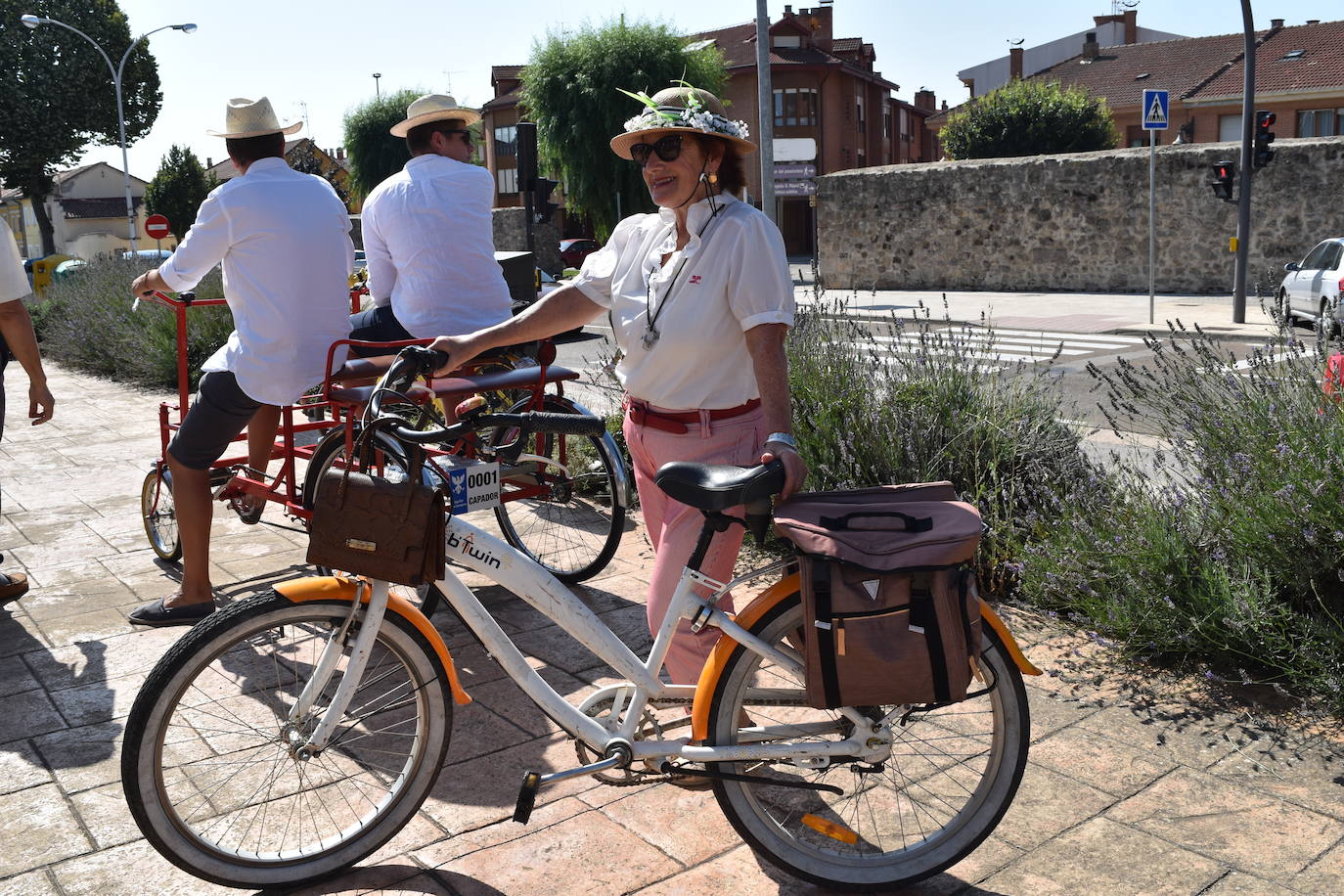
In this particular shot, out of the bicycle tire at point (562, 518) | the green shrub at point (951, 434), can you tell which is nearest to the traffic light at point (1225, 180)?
the green shrub at point (951, 434)

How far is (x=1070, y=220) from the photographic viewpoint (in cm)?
2589

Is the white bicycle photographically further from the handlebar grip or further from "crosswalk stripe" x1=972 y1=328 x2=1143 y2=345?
"crosswalk stripe" x1=972 y1=328 x2=1143 y2=345

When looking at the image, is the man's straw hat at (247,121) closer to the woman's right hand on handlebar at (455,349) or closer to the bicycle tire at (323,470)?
the bicycle tire at (323,470)

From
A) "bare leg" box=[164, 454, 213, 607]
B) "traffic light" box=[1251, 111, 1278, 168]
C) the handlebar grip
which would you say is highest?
"traffic light" box=[1251, 111, 1278, 168]

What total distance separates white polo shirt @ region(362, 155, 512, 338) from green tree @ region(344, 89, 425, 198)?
205 feet

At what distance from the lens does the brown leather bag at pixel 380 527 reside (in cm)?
262

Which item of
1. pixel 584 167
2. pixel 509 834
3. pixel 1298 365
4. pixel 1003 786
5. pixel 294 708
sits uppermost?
pixel 584 167

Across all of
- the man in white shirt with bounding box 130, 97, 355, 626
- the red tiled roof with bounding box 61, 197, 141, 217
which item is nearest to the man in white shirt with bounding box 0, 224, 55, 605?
the man in white shirt with bounding box 130, 97, 355, 626

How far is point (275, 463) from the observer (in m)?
8.11

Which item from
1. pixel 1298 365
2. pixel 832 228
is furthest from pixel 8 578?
pixel 832 228

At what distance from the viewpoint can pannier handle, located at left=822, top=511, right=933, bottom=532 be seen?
8.37ft

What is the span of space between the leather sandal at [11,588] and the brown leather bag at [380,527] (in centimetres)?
334

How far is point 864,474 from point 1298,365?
169cm

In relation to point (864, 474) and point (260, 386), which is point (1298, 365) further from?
point (260, 386)
